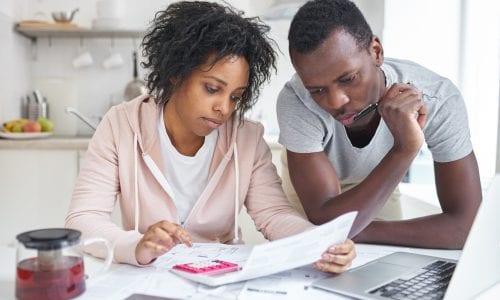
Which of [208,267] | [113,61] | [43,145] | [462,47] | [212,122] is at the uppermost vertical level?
[462,47]

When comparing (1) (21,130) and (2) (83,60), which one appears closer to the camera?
(1) (21,130)

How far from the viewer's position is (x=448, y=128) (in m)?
1.31

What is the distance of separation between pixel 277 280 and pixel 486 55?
206cm

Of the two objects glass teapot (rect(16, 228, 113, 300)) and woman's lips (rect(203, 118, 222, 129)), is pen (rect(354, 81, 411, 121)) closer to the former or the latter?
woman's lips (rect(203, 118, 222, 129))

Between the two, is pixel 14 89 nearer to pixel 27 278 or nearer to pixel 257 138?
pixel 257 138

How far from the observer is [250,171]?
1314mm

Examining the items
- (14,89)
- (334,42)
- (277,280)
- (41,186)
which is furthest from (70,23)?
(277,280)

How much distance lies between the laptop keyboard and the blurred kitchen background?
144 cm

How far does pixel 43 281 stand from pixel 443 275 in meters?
0.65

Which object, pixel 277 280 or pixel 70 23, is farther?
pixel 70 23

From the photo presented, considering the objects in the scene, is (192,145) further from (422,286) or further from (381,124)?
(422,286)

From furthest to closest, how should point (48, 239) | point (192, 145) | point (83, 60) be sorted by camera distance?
point (83, 60) → point (192, 145) → point (48, 239)

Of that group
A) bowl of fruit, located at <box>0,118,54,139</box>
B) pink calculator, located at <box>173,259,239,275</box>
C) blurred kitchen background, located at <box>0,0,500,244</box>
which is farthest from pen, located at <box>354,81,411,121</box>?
bowl of fruit, located at <box>0,118,54,139</box>

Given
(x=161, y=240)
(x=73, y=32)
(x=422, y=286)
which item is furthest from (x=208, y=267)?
(x=73, y=32)
